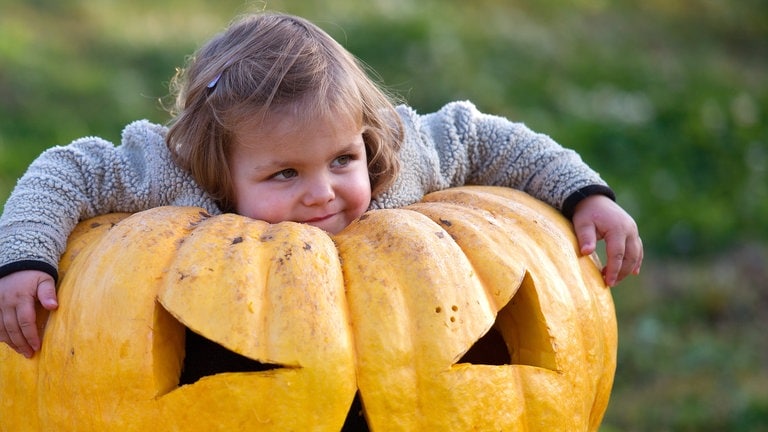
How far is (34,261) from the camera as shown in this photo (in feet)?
7.33

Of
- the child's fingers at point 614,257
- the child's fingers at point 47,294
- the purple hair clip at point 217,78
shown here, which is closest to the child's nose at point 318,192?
the purple hair clip at point 217,78

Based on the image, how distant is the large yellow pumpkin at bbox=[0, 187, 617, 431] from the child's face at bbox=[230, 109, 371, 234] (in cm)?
15

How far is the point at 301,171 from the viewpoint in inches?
96.4

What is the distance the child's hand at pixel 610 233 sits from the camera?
2.62 metres

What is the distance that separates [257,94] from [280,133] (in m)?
0.12

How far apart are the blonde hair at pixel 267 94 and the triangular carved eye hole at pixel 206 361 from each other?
0.43m

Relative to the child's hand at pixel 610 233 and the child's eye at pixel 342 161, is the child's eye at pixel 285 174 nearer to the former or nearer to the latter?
the child's eye at pixel 342 161

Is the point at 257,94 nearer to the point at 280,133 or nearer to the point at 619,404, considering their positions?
the point at 280,133

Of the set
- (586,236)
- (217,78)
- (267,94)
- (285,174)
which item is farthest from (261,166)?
(586,236)

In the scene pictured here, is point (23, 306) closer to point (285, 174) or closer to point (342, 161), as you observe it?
point (285, 174)

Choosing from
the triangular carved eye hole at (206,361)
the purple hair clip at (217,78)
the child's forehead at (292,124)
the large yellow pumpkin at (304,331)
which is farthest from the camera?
the purple hair clip at (217,78)

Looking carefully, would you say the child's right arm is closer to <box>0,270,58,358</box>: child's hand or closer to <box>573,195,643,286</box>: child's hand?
<box>0,270,58,358</box>: child's hand

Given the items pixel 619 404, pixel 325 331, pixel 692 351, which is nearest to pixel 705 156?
pixel 692 351

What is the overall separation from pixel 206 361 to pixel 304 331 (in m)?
0.41
